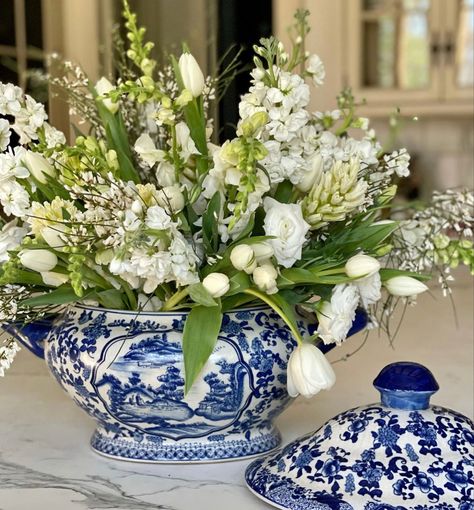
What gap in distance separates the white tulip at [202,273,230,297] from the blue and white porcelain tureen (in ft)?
0.43

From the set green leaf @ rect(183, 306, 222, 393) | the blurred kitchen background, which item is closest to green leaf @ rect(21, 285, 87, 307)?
green leaf @ rect(183, 306, 222, 393)

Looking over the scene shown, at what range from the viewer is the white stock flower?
84 centimetres

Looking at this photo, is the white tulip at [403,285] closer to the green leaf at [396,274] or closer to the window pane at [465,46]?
the green leaf at [396,274]

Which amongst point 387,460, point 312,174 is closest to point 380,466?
point 387,460

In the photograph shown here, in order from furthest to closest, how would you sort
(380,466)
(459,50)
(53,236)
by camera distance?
(459,50), (53,236), (380,466)

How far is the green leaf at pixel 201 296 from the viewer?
2.50 feet

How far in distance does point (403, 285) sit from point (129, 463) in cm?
28

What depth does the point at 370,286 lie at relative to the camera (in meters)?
0.82

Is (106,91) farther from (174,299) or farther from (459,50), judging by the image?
(459,50)

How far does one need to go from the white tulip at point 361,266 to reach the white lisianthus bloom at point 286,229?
43 millimetres

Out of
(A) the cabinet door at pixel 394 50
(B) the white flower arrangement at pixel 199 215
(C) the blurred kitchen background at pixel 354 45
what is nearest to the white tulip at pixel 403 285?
(B) the white flower arrangement at pixel 199 215

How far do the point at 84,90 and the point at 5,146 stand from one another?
0.26 metres

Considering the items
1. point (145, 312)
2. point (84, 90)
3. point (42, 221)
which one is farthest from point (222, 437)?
point (84, 90)

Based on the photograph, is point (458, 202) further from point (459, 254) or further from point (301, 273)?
point (301, 273)
